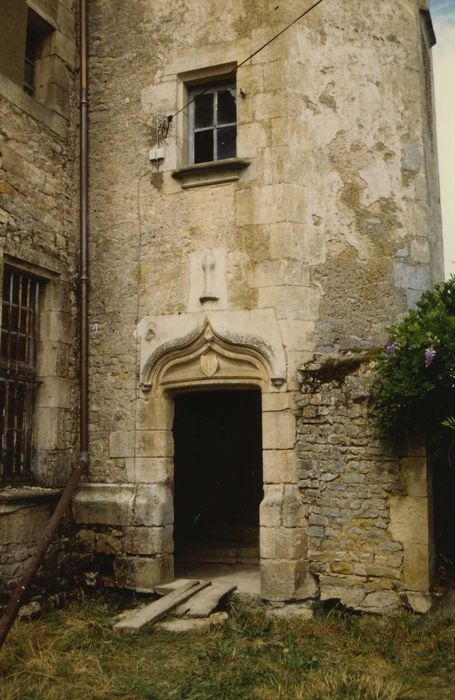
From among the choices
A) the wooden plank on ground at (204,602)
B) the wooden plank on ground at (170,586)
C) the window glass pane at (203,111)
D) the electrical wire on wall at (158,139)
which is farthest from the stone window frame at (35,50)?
the wooden plank on ground at (204,602)

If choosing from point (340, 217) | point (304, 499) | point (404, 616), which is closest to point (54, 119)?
point (340, 217)

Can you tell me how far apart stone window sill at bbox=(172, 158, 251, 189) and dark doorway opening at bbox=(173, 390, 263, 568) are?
3.16 m

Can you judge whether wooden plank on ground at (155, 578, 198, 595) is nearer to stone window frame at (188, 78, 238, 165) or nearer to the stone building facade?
the stone building facade

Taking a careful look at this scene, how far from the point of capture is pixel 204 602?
21.7 ft

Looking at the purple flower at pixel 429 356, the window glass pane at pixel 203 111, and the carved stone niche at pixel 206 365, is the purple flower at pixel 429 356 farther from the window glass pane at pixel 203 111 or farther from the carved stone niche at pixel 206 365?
the window glass pane at pixel 203 111

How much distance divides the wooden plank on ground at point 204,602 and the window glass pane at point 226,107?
4.70m

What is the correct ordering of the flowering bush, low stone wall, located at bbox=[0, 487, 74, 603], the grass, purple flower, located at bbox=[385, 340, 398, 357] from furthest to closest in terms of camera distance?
low stone wall, located at bbox=[0, 487, 74, 603] → purple flower, located at bbox=[385, 340, 398, 357] → the flowering bush → the grass

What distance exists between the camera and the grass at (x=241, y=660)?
4762 millimetres

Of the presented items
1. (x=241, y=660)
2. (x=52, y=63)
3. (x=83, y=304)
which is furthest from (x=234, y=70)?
(x=241, y=660)

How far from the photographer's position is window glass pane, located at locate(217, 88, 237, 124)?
307 inches

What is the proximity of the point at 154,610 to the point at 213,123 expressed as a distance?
4.87m

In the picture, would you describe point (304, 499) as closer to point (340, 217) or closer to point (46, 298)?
point (340, 217)

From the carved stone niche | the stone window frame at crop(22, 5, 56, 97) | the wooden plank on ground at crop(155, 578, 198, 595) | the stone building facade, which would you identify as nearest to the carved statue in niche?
the stone building facade

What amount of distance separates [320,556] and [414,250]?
311cm
